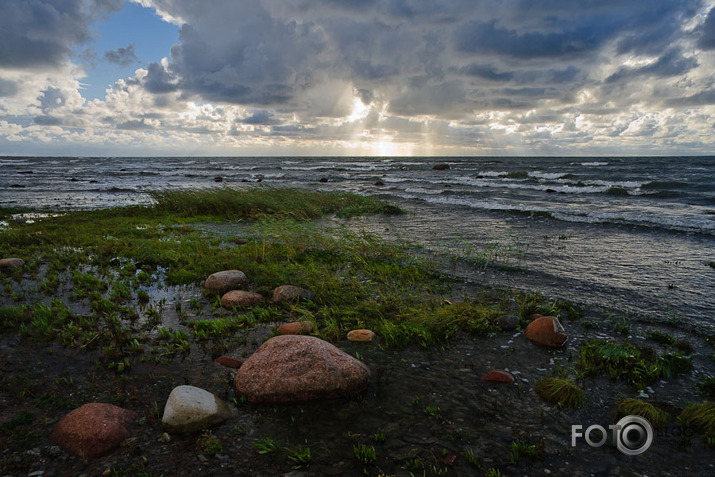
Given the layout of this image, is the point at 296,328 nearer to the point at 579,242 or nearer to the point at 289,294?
the point at 289,294

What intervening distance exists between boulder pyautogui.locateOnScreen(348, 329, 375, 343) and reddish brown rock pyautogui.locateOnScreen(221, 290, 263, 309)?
90.7 inches

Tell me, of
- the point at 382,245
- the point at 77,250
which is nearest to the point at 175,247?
the point at 77,250

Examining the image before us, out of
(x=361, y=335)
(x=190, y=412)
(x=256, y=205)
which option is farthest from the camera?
(x=256, y=205)

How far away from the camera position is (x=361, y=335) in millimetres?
6246

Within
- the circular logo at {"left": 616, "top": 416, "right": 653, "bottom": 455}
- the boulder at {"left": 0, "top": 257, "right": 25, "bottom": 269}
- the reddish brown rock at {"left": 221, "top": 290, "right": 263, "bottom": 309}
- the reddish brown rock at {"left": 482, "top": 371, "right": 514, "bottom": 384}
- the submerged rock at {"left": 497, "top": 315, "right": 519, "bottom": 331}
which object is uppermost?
the boulder at {"left": 0, "top": 257, "right": 25, "bottom": 269}

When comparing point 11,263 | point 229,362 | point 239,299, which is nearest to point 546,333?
point 229,362

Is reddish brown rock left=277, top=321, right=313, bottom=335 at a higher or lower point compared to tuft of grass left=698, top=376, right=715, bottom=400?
higher

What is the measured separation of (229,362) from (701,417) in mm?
5780

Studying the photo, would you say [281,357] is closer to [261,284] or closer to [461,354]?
[461,354]

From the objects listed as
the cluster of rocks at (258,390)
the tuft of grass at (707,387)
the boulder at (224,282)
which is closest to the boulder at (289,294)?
the boulder at (224,282)

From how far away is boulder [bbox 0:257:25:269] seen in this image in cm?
936

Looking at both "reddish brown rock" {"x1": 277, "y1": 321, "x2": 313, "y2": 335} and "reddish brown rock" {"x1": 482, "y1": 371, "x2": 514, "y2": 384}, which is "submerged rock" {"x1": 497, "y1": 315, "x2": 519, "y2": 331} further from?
"reddish brown rock" {"x1": 277, "y1": 321, "x2": 313, "y2": 335}

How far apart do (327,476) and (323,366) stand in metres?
1.32

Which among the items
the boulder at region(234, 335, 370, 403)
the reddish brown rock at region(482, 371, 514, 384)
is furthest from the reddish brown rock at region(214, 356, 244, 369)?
the reddish brown rock at region(482, 371, 514, 384)
